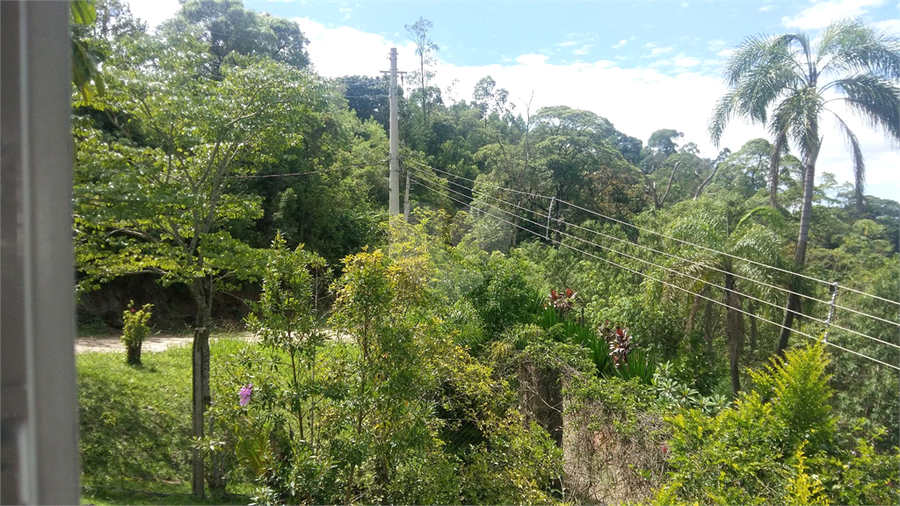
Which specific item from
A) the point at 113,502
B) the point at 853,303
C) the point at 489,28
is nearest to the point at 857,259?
the point at 853,303

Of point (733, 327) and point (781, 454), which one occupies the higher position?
point (781, 454)

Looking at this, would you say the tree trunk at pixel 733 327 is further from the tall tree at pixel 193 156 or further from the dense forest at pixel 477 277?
the tall tree at pixel 193 156

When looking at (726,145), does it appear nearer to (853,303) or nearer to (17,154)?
(853,303)

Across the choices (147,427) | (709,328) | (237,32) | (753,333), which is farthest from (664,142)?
(147,427)

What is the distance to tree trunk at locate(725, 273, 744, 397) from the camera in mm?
4062

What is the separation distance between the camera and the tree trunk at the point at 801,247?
281 centimetres

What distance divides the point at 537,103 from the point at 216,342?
8.74 feet

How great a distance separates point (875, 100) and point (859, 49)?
24cm

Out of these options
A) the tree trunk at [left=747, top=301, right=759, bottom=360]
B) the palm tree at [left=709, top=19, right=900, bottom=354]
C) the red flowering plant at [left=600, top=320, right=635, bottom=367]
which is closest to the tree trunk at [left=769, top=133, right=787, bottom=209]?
the palm tree at [left=709, top=19, right=900, bottom=354]

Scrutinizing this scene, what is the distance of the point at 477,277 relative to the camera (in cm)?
394

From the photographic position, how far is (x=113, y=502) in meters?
2.16

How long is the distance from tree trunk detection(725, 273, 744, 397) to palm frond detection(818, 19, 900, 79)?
7.12 ft

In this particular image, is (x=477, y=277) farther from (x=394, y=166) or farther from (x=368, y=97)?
(x=368, y=97)

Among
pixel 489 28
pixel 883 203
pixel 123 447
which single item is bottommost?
pixel 123 447
